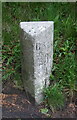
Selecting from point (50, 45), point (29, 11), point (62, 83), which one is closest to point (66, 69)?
point (62, 83)

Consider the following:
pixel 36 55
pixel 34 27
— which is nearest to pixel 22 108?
pixel 36 55

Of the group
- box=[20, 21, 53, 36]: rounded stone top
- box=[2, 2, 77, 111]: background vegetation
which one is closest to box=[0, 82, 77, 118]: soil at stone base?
box=[2, 2, 77, 111]: background vegetation

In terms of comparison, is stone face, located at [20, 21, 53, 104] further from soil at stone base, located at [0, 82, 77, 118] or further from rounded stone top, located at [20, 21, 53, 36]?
soil at stone base, located at [0, 82, 77, 118]

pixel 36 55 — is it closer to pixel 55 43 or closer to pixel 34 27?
pixel 34 27

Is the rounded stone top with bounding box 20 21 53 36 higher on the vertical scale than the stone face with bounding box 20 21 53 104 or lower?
higher

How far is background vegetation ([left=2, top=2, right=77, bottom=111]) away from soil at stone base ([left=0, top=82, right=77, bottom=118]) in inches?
4.6

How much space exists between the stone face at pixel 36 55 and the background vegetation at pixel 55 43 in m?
0.16

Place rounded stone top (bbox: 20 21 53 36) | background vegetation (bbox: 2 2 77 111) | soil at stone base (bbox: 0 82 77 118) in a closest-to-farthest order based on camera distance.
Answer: rounded stone top (bbox: 20 21 53 36), soil at stone base (bbox: 0 82 77 118), background vegetation (bbox: 2 2 77 111)

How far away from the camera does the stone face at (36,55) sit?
3141 millimetres

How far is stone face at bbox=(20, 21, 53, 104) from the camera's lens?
314cm

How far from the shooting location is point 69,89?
363 cm

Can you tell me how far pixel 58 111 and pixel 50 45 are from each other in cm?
98

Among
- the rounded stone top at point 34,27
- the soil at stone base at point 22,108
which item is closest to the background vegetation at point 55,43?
the soil at stone base at point 22,108

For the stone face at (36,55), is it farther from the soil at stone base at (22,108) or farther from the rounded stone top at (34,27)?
the soil at stone base at (22,108)
